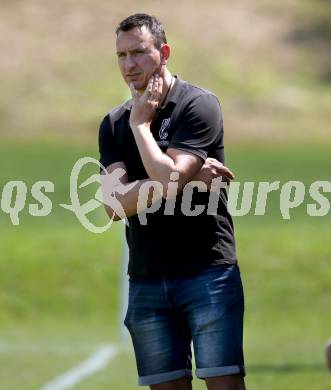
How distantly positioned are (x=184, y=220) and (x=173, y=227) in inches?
2.7

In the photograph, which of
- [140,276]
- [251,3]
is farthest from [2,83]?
[140,276]

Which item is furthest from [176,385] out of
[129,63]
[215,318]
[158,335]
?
[129,63]

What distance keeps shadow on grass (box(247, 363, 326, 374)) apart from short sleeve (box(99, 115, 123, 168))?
5952 mm

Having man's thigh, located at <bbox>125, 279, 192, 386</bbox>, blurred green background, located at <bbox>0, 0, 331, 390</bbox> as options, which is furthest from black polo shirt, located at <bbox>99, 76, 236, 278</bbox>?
blurred green background, located at <bbox>0, 0, 331, 390</bbox>

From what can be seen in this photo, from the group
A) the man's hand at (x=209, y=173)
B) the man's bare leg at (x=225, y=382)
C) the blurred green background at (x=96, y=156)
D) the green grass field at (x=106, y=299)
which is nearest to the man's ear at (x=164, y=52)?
the man's hand at (x=209, y=173)

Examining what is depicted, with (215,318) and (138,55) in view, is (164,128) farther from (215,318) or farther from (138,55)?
(215,318)

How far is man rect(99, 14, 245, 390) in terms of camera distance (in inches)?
288

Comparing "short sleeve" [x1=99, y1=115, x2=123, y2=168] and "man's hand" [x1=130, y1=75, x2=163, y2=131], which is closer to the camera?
"man's hand" [x1=130, y1=75, x2=163, y2=131]

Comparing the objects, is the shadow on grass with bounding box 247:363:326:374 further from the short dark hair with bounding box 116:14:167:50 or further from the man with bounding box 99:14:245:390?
the short dark hair with bounding box 116:14:167:50

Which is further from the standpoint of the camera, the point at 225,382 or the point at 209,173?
the point at 209,173

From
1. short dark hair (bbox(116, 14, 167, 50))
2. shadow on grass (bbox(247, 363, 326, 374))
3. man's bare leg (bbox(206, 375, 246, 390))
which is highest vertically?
short dark hair (bbox(116, 14, 167, 50))

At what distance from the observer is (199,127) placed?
7.40 m

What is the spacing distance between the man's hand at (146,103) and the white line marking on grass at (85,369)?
17.7 feet

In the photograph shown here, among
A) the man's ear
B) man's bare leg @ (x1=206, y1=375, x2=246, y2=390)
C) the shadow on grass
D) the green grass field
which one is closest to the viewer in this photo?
man's bare leg @ (x1=206, y1=375, x2=246, y2=390)
